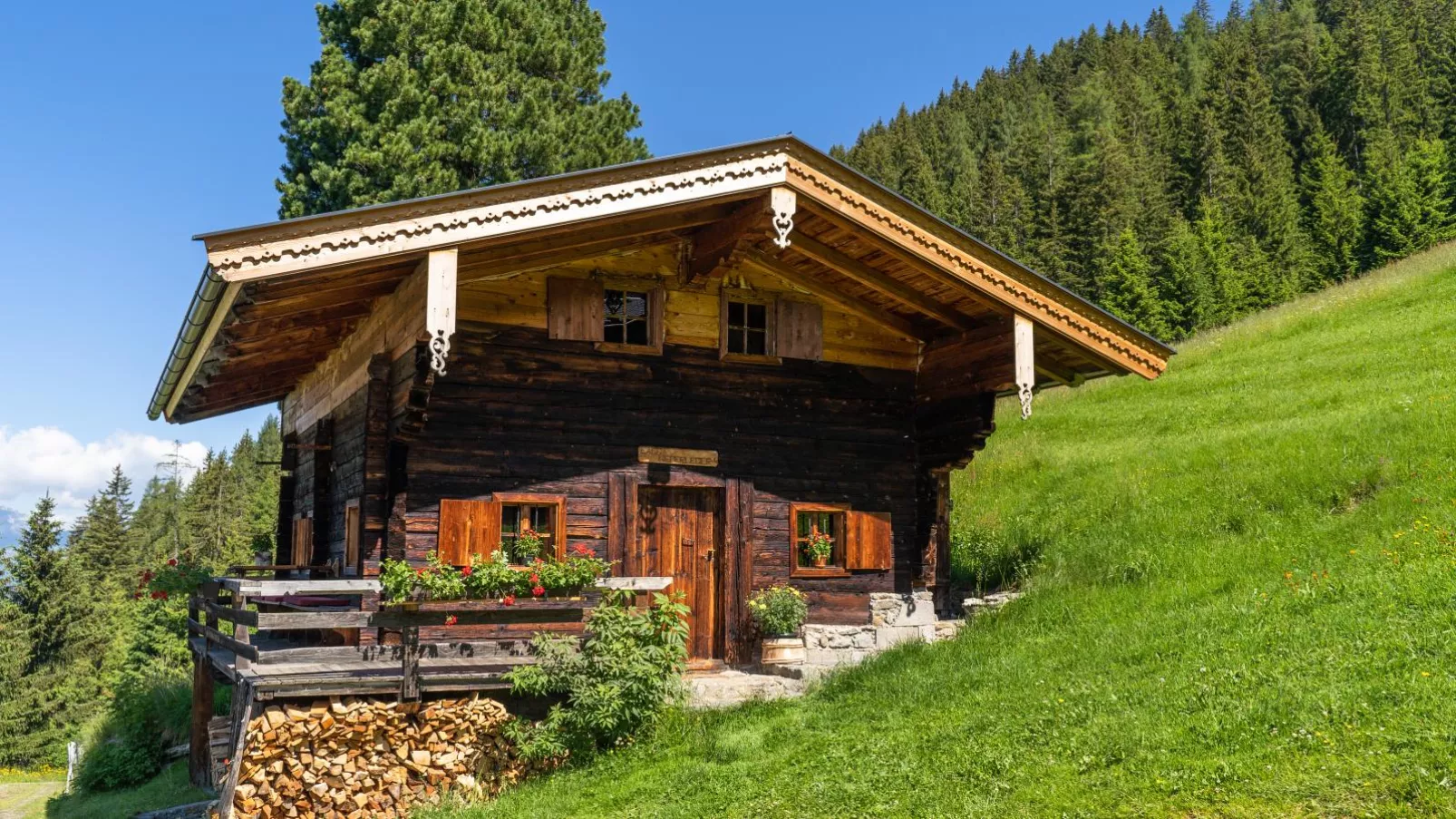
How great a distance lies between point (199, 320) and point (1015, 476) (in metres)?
16.9

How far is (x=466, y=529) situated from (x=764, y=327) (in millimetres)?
4949

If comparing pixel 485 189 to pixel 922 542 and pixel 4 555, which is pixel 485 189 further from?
pixel 4 555

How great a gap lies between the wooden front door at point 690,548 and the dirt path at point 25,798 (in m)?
14.3

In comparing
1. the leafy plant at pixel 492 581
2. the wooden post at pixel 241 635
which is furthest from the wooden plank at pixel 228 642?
the leafy plant at pixel 492 581

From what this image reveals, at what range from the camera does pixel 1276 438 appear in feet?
64.4

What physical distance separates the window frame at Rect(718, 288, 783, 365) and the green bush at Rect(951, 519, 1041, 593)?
545 cm

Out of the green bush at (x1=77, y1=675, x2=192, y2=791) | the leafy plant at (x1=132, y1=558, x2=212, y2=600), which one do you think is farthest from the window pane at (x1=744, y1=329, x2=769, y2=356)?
the green bush at (x1=77, y1=675, x2=192, y2=791)

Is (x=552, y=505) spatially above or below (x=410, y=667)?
above

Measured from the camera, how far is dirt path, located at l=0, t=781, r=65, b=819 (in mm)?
21859

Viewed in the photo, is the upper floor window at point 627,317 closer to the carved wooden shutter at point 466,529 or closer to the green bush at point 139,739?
the carved wooden shutter at point 466,529

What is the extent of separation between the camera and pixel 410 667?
1102 cm

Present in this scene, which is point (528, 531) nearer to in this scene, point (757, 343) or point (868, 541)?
point (757, 343)

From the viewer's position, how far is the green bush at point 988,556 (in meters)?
17.6

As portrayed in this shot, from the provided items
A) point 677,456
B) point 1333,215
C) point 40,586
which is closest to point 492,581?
point 677,456
